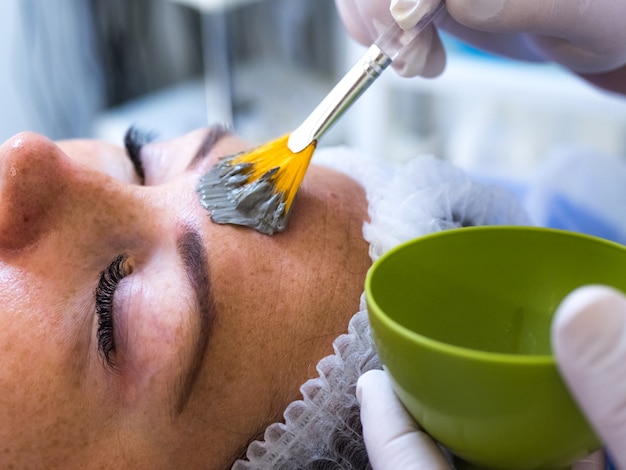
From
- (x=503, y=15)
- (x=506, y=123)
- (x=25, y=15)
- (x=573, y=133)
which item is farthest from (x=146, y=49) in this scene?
(x=503, y=15)

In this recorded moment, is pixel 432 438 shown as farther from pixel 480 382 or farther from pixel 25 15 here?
pixel 25 15

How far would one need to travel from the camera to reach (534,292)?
0.79 meters

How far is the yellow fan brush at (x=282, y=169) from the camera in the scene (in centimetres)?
87

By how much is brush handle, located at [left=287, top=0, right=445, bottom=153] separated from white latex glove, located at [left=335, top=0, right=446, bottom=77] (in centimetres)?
A: 3

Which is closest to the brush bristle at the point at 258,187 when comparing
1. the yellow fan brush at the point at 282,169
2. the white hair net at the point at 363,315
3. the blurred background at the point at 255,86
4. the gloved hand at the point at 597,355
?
the yellow fan brush at the point at 282,169

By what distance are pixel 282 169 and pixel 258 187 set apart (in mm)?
43

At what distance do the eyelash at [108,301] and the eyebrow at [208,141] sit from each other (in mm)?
199

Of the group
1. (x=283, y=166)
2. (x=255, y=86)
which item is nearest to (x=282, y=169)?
(x=283, y=166)

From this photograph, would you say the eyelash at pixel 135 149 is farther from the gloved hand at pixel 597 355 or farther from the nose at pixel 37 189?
the gloved hand at pixel 597 355

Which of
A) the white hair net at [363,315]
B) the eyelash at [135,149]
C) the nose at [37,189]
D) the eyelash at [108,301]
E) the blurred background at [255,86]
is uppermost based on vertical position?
the nose at [37,189]

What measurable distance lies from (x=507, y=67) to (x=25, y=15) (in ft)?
5.57

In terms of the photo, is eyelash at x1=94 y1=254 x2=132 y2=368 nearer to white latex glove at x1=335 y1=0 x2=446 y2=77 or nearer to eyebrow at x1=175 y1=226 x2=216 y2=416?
eyebrow at x1=175 y1=226 x2=216 y2=416

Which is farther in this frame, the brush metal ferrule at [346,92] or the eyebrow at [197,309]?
the brush metal ferrule at [346,92]

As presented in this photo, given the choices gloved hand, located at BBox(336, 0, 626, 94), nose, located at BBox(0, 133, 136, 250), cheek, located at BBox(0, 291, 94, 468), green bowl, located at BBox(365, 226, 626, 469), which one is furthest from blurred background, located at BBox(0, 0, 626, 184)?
cheek, located at BBox(0, 291, 94, 468)
